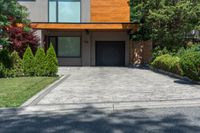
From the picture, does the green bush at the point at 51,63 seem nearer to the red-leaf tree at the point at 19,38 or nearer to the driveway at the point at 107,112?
the red-leaf tree at the point at 19,38

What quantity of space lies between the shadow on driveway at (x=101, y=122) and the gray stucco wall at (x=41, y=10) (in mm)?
21515

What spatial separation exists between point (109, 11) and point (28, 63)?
1343 cm

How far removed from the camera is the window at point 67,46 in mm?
32281

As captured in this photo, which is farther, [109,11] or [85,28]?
[109,11]

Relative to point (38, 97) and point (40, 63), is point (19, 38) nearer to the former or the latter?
point (40, 63)

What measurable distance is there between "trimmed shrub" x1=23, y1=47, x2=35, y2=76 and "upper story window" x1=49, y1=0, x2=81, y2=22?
1126 cm

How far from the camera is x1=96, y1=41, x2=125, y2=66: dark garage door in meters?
32.7

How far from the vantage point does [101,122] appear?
27.3 feet

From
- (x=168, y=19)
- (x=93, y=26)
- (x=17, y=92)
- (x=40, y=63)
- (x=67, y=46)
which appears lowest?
(x=17, y=92)

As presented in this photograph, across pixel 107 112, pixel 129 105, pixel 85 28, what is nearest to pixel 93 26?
pixel 85 28

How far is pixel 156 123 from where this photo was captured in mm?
8094

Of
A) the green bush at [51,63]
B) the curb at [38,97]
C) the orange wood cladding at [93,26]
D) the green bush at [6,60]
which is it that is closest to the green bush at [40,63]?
the green bush at [51,63]

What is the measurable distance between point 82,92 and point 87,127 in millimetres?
5557

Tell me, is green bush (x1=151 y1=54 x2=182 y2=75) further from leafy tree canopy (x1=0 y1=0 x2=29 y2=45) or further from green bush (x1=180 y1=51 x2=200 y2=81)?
leafy tree canopy (x1=0 y1=0 x2=29 y2=45)
